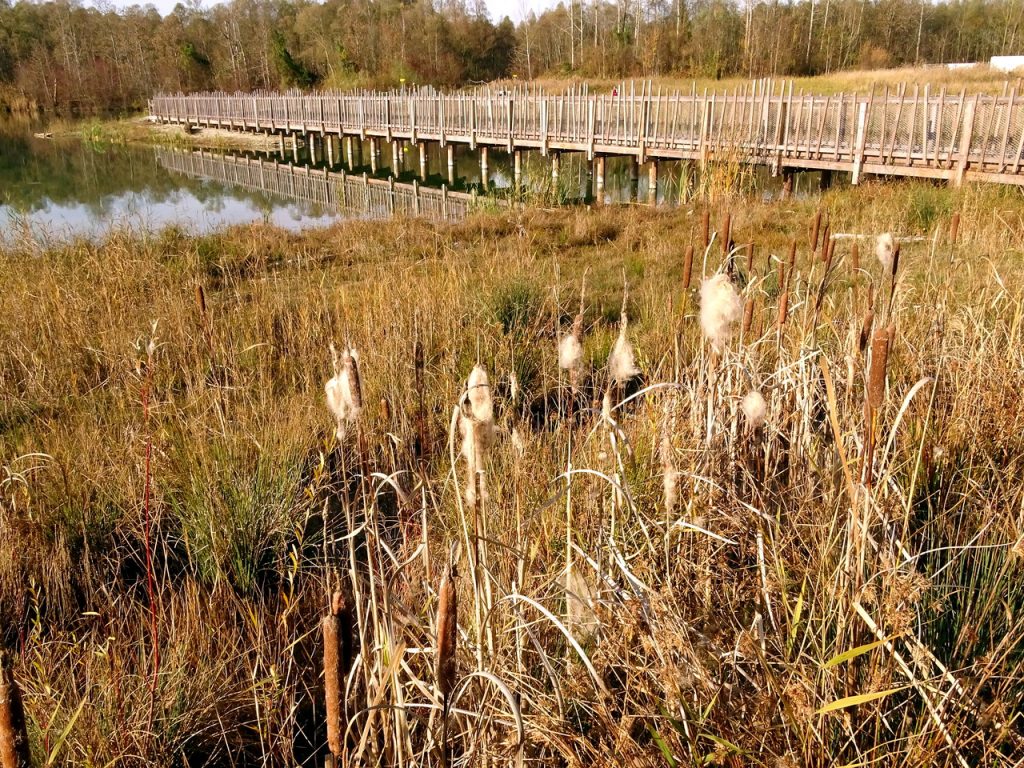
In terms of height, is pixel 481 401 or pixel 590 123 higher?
pixel 590 123

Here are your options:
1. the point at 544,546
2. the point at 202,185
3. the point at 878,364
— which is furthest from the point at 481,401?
the point at 202,185

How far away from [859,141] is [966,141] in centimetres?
164

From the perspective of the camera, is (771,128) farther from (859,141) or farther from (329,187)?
(329,187)

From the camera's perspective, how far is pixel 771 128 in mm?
12898

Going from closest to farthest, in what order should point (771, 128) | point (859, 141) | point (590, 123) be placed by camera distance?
point (859, 141) → point (771, 128) → point (590, 123)

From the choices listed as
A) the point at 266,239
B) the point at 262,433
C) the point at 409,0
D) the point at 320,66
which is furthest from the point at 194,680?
the point at 409,0

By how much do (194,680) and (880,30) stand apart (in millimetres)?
52538

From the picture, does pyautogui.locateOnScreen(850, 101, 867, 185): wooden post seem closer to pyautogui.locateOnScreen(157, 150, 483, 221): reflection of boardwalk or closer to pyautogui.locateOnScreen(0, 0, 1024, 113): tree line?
pyautogui.locateOnScreen(157, 150, 483, 221): reflection of boardwalk

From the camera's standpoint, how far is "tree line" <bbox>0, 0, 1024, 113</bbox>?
39500 millimetres

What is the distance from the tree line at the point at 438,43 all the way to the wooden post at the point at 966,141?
970 inches

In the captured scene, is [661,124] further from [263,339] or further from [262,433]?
[262,433]

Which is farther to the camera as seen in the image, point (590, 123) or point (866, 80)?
point (866, 80)

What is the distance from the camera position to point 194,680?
1848 millimetres

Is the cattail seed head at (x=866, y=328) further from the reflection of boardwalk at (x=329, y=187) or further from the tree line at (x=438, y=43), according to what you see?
the tree line at (x=438, y=43)
